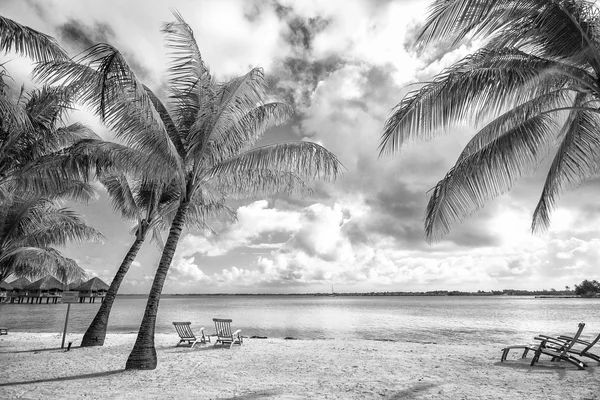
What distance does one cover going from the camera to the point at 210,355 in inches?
395

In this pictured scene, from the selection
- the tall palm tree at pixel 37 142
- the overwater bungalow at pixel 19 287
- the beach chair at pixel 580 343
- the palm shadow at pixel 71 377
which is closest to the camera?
the palm shadow at pixel 71 377

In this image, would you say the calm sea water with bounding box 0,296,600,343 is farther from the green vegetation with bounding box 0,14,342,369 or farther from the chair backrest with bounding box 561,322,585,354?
the green vegetation with bounding box 0,14,342,369

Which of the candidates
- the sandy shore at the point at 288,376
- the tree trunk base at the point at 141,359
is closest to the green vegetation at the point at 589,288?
the sandy shore at the point at 288,376

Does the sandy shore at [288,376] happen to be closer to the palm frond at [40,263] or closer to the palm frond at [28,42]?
the palm frond at [40,263]

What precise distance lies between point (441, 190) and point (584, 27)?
278 centimetres

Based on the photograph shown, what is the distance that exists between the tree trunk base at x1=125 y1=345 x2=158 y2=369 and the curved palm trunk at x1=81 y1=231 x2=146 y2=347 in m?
3.76

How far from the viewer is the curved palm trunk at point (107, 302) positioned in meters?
10.9

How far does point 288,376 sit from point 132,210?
7.68m

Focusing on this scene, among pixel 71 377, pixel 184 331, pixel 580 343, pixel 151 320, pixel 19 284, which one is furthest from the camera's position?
pixel 19 284

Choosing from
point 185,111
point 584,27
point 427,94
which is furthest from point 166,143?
point 584,27

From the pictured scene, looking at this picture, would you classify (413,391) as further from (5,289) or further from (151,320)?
(5,289)

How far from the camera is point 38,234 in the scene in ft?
44.5

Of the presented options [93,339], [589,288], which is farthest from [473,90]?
[589,288]

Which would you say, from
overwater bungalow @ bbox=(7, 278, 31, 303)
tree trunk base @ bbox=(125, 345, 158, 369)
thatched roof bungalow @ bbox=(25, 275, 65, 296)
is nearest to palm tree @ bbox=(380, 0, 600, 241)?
tree trunk base @ bbox=(125, 345, 158, 369)
